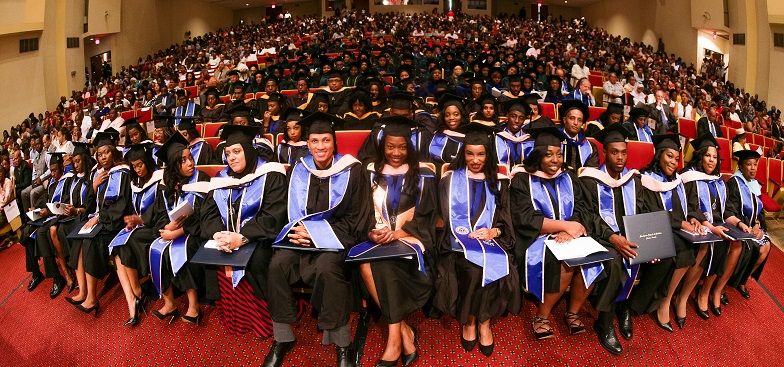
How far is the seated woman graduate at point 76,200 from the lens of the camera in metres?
3.70

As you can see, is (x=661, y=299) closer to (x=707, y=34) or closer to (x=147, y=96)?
(x=147, y=96)

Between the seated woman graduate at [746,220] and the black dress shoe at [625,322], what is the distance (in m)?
0.81

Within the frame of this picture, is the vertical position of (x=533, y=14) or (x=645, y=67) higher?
(x=533, y=14)

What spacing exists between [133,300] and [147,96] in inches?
278

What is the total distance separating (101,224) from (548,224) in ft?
10.6

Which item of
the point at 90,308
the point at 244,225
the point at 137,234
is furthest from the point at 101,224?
the point at 244,225

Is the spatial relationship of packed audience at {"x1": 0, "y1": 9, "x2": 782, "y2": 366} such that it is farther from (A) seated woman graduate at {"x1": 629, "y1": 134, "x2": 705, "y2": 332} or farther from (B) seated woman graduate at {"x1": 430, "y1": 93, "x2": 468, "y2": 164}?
(B) seated woman graduate at {"x1": 430, "y1": 93, "x2": 468, "y2": 164}

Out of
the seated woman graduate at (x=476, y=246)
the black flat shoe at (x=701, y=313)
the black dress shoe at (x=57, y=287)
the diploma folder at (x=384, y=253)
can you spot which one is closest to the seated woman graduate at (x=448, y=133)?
the seated woman graduate at (x=476, y=246)

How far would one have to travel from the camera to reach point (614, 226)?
302 centimetres

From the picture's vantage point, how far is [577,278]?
2.84 meters

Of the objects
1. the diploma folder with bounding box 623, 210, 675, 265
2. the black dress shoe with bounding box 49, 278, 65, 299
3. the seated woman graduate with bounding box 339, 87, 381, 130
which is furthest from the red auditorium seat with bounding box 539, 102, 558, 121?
the black dress shoe with bounding box 49, 278, 65, 299

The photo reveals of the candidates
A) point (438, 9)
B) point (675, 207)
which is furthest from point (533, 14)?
point (675, 207)

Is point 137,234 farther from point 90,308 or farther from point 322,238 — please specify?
point 322,238

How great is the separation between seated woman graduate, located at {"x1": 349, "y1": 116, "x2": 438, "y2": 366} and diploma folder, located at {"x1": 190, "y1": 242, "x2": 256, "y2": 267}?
2.10 ft
